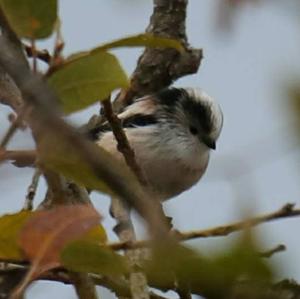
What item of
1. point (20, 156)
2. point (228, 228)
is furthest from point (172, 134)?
point (228, 228)

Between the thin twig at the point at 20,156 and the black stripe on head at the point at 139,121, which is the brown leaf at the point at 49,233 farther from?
the black stripe on head at the point at 139,121

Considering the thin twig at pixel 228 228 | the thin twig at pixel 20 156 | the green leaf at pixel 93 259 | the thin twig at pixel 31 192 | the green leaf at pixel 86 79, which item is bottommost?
the thin twig at pixel 228 228

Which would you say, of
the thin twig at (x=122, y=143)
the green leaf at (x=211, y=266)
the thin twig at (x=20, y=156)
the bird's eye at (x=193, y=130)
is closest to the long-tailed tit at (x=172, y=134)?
the bird's eye at (x=193, y=130)

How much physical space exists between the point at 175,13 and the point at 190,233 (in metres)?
2.79

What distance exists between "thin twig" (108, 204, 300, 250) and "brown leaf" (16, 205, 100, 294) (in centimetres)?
9

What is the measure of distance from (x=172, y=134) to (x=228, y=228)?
14.9 ft

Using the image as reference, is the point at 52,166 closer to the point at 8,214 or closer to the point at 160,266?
the point at 8,214

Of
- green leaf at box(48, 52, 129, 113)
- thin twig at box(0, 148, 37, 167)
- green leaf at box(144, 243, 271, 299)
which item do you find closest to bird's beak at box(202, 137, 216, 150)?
green leaf at box(48, 52, 129, 113)

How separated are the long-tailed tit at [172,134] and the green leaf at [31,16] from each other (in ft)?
11.3

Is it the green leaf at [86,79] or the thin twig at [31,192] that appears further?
the thin twig at [31,192]

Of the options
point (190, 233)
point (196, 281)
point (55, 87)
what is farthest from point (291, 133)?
point (55, 87)

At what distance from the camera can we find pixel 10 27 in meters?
1.23

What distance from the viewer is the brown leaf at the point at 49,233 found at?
3.56ft

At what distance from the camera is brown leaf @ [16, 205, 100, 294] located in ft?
3.56
